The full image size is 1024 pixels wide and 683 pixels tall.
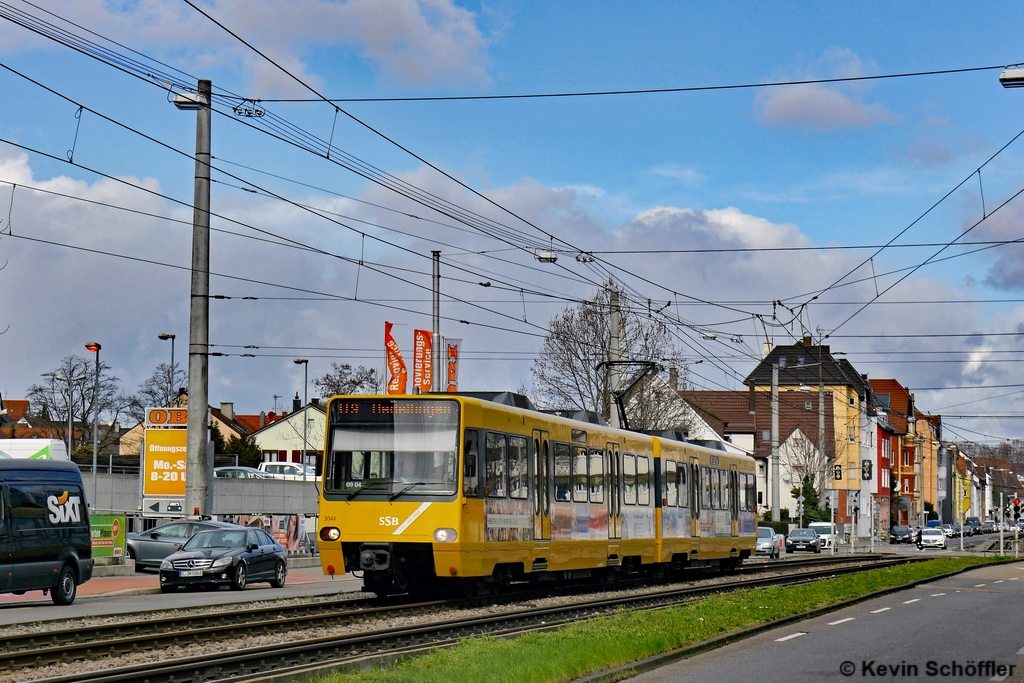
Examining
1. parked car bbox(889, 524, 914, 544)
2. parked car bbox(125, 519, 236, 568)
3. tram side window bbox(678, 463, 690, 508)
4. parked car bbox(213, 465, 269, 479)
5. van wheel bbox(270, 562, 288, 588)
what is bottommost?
parked car bbox(889, 524, 914, 544)

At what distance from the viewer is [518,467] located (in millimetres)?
22156

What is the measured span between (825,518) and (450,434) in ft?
230

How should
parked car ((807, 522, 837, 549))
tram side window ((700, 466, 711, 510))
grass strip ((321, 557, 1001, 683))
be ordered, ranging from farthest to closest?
parked car ((807, 522, 837, 549)) → tram side window ((700, 466, 711, 510)) → grass strip ((321, 557, 1001, 683))

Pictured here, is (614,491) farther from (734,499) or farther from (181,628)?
(181,628)

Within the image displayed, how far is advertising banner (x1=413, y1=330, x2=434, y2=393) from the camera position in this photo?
36906 millimetres

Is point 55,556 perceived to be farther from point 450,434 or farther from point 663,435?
point 663,435

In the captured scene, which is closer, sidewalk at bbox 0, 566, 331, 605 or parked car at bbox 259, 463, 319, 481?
A: sidewalk at bbox 0, 566, 331, 605

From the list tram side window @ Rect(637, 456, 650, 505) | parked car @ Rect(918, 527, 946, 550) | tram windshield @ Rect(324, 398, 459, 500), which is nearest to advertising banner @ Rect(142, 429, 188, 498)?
tram side window @ Rect(637, 456, 650, 505)

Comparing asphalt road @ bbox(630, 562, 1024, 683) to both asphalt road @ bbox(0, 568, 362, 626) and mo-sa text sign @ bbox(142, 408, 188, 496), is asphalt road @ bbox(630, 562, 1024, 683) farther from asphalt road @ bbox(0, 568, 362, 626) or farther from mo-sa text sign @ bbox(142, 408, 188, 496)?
mo-sa text sign @ bbox(142, 408, 188, 496)

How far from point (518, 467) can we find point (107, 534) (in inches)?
521

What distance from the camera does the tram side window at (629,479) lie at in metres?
27.6

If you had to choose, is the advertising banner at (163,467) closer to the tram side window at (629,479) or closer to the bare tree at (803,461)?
the tram side window at (629,479)

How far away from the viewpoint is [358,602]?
21359mm

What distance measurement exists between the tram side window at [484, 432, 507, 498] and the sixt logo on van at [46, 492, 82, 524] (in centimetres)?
725
